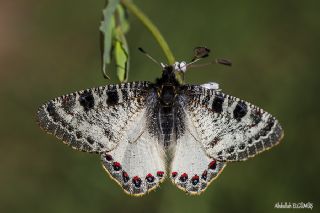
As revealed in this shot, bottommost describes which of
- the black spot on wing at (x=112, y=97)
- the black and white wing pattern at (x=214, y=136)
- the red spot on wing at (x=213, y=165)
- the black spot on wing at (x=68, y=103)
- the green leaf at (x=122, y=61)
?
the red spot on wing at (x=213, y=165)

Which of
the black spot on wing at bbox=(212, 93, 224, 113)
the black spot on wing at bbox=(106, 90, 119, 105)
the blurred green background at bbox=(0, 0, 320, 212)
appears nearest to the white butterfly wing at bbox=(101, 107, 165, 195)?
the black spot on wing at bbox=(106, 90, 119, 105)

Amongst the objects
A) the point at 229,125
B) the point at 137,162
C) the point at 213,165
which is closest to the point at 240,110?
the point at 229,125

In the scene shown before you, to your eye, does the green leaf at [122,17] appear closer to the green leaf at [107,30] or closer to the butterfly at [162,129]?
the green leaf at [107,30]

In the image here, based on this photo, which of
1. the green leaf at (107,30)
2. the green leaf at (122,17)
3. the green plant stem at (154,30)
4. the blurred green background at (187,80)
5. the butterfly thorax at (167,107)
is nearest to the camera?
the green plant stem at (154,30)

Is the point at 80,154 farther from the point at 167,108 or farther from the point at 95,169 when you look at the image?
the point at 167,108

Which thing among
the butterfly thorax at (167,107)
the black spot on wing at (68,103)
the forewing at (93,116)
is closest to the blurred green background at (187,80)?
Answer: the butterfly thorax at (167,107)

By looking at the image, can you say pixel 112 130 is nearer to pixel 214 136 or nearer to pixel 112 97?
pixel 112 97

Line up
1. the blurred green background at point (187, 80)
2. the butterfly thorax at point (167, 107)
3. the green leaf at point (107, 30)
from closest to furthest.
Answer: the green leaf at point (107, 30)
the butterfly thorax at point (167, 107)
the blurred green background at point (187, 80)

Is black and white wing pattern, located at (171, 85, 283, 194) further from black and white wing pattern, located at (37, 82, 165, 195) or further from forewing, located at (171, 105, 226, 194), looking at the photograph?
black and white wing pattern, located at (37, 82, 165, 195)
